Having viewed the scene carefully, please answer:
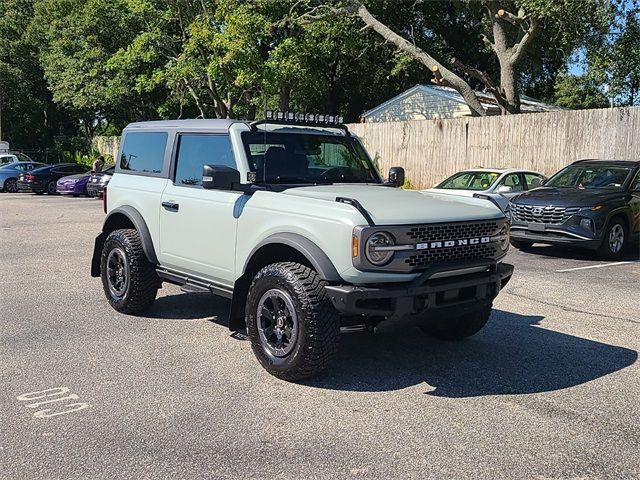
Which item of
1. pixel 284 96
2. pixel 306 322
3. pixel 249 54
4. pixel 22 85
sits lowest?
pixel 306 322

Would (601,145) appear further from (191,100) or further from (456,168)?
(191,100)

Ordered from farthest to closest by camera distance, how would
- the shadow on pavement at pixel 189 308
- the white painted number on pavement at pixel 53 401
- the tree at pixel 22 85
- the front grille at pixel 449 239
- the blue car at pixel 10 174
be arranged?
the tree at pixel 22 85 < the blue car at pixel 10 174 < the shadow on pavement at pixel 189 308 < the front grille at pixel 449 239 < the white painted number on pavement at pixel 53 401

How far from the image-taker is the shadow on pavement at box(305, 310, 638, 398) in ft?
15.9

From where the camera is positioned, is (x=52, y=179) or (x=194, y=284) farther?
(x=52, y=179)

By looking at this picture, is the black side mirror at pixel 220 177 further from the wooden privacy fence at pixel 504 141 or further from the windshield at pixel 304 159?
the wooden privacy fence at pixel 504 141

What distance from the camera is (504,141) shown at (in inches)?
701

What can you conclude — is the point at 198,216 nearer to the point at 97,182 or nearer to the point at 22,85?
the point at 97,182

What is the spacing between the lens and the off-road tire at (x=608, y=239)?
11.0m

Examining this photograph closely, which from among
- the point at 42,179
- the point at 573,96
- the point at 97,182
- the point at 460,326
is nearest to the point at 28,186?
the point at 42,179

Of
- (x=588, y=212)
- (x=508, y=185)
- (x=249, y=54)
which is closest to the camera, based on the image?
(x=588, y=212)

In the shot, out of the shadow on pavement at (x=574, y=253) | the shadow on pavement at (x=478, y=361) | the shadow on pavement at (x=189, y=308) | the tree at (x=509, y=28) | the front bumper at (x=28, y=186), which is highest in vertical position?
the tree at (x=509, y=28)

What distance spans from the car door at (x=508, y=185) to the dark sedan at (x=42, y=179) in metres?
21.0

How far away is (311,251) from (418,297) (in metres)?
0.83

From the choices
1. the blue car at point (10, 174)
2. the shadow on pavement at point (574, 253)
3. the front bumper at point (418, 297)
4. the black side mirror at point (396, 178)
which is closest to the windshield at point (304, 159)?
the black side mirror at point (396, 178)
